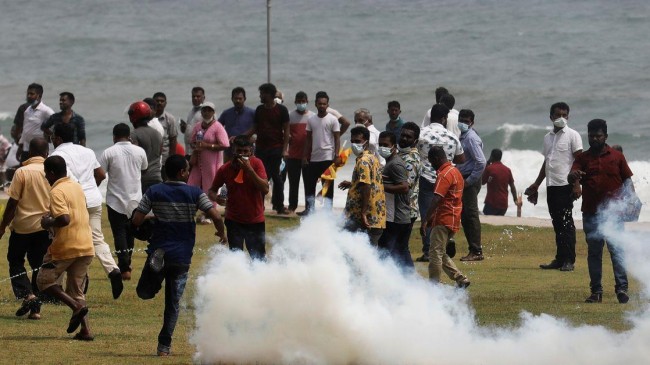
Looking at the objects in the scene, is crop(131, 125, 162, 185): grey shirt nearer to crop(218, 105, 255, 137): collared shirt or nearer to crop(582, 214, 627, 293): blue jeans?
crop(218, 105, 255, 137): collared shirt

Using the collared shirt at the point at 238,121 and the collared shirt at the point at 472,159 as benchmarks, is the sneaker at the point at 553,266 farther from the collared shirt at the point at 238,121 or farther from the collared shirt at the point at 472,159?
the collared shirt at the point at 238,121

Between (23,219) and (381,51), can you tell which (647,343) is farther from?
(381,51)

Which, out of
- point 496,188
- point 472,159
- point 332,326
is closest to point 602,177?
point 472,159

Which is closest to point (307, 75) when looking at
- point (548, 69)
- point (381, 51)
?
point (381, 51)

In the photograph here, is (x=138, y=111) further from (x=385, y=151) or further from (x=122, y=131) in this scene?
(x=385, y=151)

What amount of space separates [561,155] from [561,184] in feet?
1.09

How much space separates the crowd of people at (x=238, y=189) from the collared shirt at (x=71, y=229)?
0.01 m

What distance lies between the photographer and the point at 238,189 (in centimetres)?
1262

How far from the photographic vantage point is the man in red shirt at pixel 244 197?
40.9 ft

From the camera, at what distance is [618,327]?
456 inches

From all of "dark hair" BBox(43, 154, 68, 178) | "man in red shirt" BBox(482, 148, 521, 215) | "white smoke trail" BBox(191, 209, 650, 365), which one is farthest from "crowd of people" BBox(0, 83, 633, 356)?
"man in red shirt" BBox(482, 148, 521, 215)

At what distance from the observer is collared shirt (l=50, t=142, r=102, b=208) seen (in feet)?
42.7

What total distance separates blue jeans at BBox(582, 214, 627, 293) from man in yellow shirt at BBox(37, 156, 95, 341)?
15.9 ft

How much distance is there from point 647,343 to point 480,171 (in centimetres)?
675
